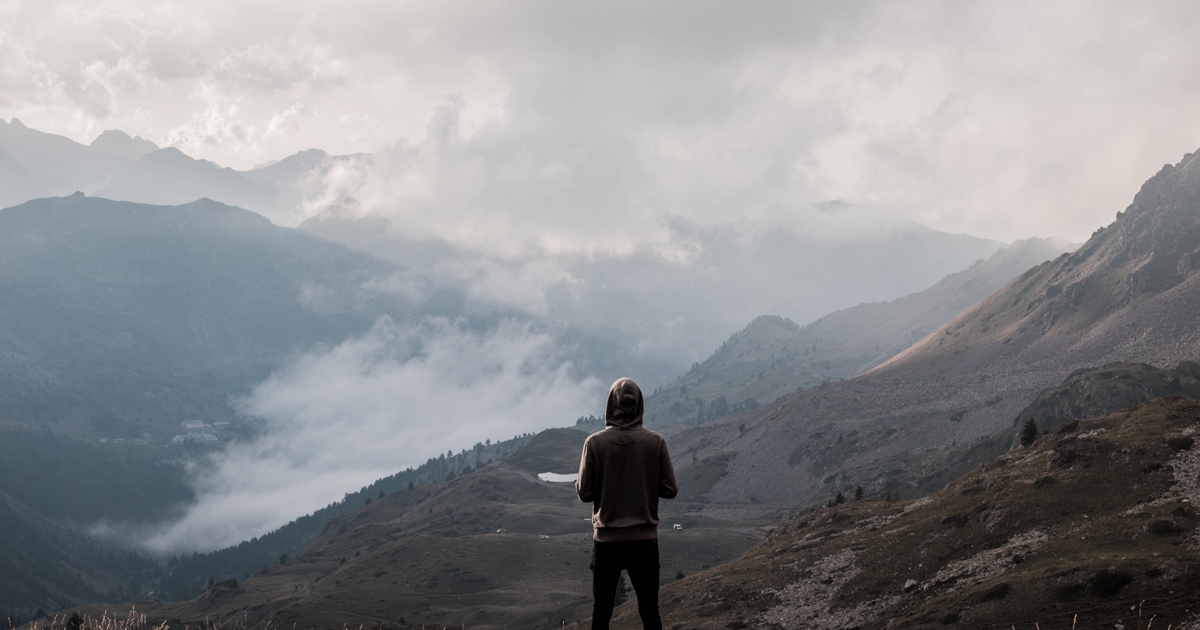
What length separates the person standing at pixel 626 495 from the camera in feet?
52.4

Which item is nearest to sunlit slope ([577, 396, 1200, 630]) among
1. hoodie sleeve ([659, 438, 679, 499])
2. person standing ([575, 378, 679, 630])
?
hoodie sleeve ([659, 438, 679, 499])

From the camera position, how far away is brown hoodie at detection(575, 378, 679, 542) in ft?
52.4

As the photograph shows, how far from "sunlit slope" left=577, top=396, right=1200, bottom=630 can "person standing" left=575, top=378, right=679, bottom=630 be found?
129 ft

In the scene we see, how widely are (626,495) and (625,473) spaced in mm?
439

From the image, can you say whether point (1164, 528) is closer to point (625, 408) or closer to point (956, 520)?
point (956, 520)

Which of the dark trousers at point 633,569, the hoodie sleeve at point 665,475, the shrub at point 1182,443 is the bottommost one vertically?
the shrub at point 1182,443

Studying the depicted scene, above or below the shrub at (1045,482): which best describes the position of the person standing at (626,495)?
above

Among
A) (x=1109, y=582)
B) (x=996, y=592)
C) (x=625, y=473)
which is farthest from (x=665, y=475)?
(x=996, y=592)

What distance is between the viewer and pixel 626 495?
52.6 feet

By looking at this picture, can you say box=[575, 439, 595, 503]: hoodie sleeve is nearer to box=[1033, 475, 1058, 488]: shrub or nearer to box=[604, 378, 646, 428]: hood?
box=[604, 378, 646, 428]: hood

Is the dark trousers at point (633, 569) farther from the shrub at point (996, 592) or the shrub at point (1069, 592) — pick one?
the shrub at point (996, 592)

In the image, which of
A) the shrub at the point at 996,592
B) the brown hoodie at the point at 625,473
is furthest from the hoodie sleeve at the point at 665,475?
the shrub at the point at 996,592

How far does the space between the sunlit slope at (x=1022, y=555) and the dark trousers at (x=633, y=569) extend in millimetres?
38988

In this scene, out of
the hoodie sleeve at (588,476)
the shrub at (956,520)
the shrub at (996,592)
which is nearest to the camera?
the hoodie sleeve at (588,476)
